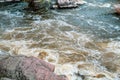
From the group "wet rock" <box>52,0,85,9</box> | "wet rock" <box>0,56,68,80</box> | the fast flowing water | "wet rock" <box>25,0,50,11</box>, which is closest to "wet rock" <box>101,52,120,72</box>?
the fast flowing water

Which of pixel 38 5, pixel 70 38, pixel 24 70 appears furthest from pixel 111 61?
pixel 38 5

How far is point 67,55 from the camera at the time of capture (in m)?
7.47

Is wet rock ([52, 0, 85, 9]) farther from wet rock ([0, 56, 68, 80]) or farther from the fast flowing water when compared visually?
wet rock ([0, 56, 68, 80])

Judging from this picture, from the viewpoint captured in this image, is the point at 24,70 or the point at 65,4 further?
the point at 65,4

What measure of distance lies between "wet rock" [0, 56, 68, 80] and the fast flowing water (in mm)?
1287

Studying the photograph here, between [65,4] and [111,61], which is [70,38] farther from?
[65,4]

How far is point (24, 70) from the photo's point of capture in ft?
16.7

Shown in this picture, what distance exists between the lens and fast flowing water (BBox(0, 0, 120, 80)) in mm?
6844

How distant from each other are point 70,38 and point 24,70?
3.92 meters

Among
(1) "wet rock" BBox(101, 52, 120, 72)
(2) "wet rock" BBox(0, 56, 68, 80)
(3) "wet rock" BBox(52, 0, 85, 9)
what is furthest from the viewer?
(3) "wet rock" BBox(52, 0, 85, 9)

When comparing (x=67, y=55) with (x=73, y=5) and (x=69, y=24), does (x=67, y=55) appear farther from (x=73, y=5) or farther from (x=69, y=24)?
(x=73, y=5)

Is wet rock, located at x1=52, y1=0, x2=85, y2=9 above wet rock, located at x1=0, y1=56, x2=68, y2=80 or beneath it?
above

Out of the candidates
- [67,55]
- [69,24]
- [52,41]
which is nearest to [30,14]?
[69,24]

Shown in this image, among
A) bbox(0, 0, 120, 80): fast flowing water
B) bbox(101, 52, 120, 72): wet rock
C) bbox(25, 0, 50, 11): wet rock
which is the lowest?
bbox(101, 52, 120, 72): wet rock
